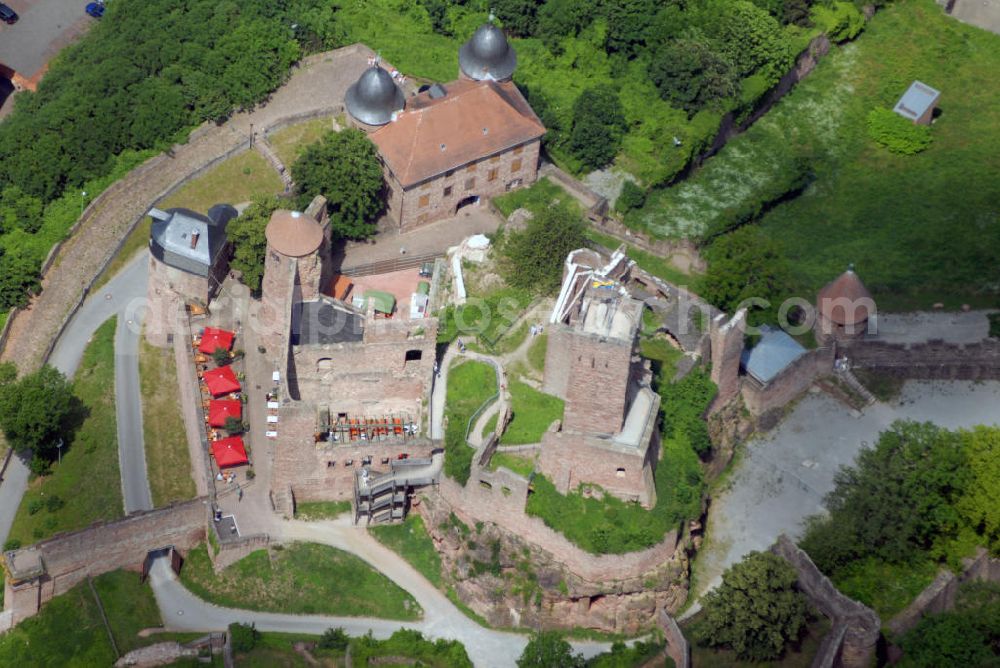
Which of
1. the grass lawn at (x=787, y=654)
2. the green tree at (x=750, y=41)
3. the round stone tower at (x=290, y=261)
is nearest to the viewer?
the grass lawn at (x=787, y=654)

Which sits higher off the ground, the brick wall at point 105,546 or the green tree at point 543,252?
the green tree at point 543,252

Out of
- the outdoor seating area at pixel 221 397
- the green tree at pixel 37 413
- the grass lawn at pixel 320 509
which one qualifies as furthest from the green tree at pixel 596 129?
the green tree at pixel 37 413

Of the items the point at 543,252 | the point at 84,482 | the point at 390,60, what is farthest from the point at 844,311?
the point at 84,482

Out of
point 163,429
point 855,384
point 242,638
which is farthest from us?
point 855,384

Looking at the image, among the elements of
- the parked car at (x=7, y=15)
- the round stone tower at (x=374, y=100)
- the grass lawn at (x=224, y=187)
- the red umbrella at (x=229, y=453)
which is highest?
the round stone tower at (x=374, y=100)

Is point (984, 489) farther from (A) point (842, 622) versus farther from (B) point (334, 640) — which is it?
(B) point (334, 640)

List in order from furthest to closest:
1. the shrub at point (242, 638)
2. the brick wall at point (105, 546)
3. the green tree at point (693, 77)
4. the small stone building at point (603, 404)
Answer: the green tree at point (693, 77) → the brick wall at point (105, 546) → the shrub at point (242, 638) → the small stone building at point (603, 404)

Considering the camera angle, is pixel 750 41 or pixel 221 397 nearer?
pixel 221 397

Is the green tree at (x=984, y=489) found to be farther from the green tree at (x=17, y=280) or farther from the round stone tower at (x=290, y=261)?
the green tree at (x=17, y=280)
